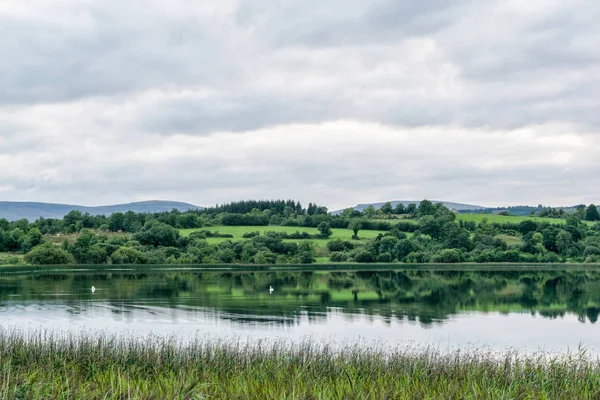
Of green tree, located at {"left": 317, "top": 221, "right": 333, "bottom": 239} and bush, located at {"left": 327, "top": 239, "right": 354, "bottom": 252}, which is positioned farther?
green tree, located at {"left": 317, "top": 221, "right": 333, "bottom": 239}

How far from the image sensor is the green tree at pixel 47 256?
102500 millimetres

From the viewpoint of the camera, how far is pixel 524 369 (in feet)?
55.6

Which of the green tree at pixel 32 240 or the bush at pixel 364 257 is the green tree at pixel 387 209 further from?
the green tree at pixel 32 240

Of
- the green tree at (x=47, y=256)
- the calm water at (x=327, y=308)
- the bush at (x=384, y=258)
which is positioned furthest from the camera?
the bush at (x=384, y=258)

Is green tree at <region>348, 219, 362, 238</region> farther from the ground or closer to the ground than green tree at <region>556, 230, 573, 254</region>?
farther from the ground

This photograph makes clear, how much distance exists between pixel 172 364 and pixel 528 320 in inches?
1245

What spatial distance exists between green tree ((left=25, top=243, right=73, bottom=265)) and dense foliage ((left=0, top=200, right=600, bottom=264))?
0.46 ft

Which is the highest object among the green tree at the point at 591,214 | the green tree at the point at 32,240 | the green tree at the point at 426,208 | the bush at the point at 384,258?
the green tree at the point at 426,208

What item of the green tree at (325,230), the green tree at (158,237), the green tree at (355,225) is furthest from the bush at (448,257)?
the green tree at (158,237)

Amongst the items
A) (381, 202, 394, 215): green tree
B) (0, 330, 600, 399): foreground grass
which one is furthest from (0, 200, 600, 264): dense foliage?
(0, 330, 600, 399): foreground grass

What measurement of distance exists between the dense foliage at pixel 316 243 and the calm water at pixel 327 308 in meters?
28.1

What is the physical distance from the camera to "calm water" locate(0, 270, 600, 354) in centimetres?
3616

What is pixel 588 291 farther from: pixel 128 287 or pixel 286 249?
pixel 286 249

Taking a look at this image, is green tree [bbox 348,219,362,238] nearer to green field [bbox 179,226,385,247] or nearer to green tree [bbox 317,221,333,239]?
green field [bbox 179,226,385,247]
